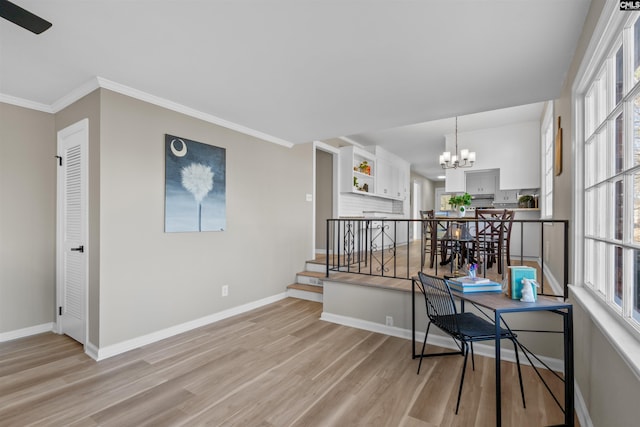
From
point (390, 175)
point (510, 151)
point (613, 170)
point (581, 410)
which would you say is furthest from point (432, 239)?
point (390, 175)

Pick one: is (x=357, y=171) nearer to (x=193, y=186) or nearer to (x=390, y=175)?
(x=390, y=175)

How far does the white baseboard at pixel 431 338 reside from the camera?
2.48 metres

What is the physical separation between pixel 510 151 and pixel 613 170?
4808mm

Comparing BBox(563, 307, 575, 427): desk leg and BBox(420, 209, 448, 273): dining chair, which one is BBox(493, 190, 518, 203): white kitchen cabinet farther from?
BBox(563, 307, 575, 427): desk leg

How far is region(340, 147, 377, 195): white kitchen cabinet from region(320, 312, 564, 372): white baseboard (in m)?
3.03

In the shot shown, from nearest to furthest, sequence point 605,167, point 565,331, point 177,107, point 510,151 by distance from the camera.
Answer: point 605,167 < point 565,331 < point 177,107 < point 510,151

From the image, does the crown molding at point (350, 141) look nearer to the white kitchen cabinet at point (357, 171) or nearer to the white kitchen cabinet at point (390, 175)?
the white kitchen cabinet at point (357, 171)

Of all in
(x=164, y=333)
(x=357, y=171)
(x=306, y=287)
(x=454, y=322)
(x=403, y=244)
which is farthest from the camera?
(x=403, y=244)

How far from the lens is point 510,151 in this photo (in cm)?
574

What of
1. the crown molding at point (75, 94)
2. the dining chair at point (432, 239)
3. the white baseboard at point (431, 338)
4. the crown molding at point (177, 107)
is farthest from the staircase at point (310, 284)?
the crown molding at point (75, 94)

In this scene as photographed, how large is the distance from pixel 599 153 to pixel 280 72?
2257mm

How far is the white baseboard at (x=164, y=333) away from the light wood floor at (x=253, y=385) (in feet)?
0.24

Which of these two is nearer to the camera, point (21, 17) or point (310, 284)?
point (21, 17)

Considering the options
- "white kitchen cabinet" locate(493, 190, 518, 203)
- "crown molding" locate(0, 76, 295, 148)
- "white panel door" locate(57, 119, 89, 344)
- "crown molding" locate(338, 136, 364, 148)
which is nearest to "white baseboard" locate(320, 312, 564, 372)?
"white panel door" locate(57, 119, 89, 344)
